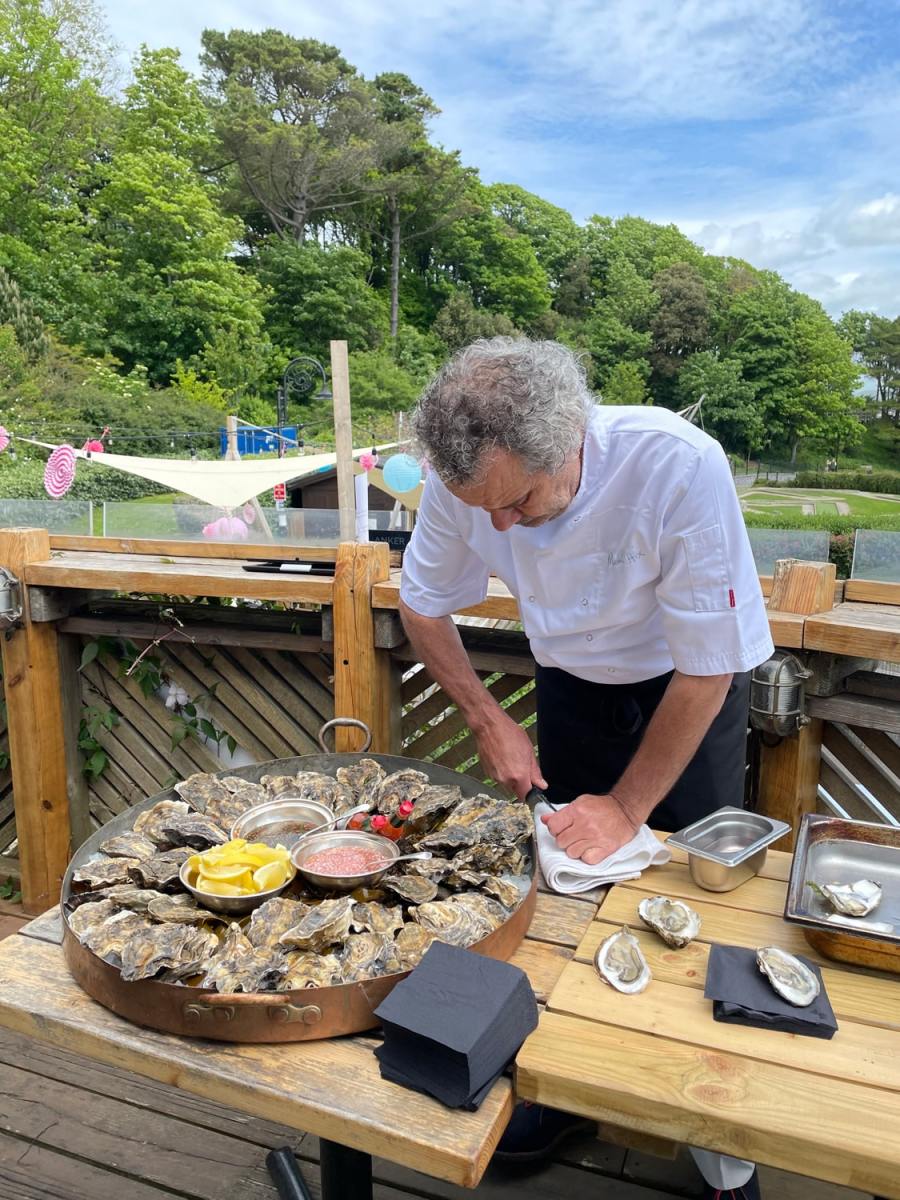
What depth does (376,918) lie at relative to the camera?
117cm

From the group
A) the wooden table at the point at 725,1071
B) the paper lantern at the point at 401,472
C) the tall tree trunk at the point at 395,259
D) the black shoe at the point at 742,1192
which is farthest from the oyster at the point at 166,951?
the tall tree trunk at the point at 395,259

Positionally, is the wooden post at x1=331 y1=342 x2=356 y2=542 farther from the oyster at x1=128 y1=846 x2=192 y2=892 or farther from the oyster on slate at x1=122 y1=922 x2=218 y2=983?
the oyster on slate at x1=122 y1=922 x2=218 y2=983

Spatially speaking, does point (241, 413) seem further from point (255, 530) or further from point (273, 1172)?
point (273, 1172)

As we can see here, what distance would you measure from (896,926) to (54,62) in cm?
2831

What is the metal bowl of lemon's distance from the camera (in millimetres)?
1183

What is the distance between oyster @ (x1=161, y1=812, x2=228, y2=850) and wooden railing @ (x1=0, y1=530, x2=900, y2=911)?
82 centimetres

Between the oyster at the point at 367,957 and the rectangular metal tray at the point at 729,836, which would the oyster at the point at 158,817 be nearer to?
the oyster at the point at 367,957

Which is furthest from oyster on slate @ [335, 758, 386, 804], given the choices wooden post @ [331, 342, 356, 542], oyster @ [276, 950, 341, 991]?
wooden post @ [331, 342, 356, 542]

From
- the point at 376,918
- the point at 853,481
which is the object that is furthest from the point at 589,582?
the point at 853,481

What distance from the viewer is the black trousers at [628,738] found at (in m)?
1.75

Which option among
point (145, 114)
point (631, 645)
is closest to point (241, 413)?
point (145, 114)

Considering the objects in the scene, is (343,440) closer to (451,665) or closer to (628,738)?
(451,665)

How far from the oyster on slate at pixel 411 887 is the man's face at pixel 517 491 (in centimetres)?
60

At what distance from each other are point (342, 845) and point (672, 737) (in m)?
0.59
